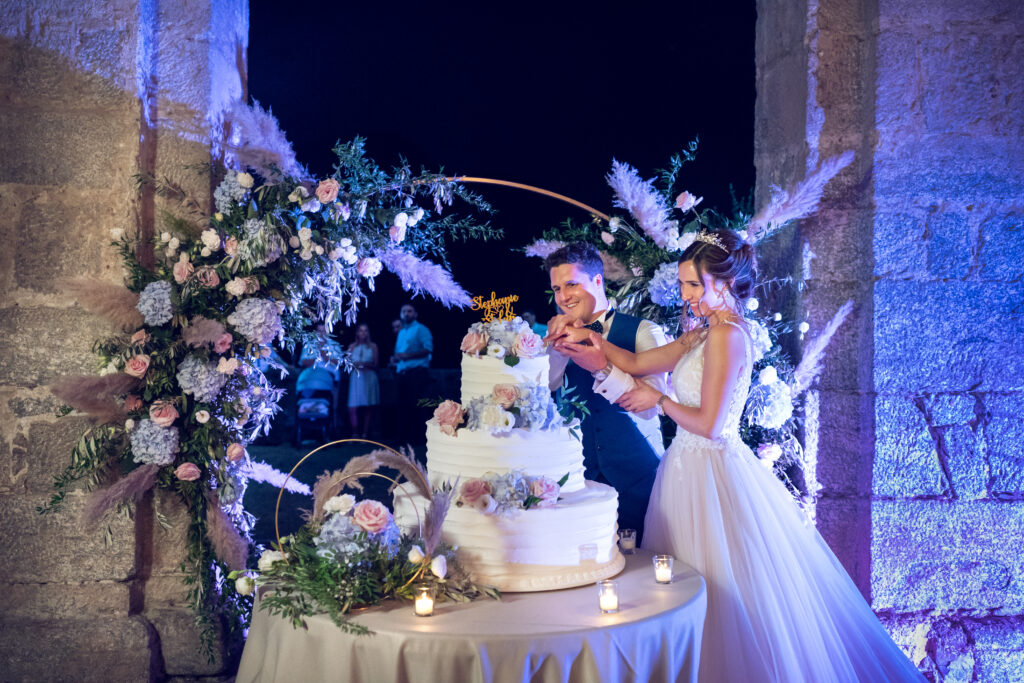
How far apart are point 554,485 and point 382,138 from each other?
24.3 ft

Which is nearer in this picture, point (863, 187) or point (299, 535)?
point (299, 535)

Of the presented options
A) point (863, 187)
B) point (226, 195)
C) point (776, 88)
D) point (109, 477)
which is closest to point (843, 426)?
point (863, 187)

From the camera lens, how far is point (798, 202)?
12.4 ft

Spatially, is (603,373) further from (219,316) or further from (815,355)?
(219,316)

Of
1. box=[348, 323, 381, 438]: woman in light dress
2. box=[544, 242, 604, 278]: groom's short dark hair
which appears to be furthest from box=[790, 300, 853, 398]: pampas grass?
box=[348, 323, 381, 438]: woman in light dress

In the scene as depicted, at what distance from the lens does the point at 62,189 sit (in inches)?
141

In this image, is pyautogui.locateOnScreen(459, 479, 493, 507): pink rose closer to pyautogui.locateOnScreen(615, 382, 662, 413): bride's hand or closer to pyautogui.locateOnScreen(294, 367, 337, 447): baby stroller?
pyautogui.locateOnScreen(615, 382, 662, 413): bride's hand

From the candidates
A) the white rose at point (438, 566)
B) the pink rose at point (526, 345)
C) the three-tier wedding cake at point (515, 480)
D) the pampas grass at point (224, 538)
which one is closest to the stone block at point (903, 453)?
the three-tier wedding cake at point (515, 480)

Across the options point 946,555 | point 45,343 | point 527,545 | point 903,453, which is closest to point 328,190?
point 45,343

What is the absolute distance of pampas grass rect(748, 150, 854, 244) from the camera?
378cm

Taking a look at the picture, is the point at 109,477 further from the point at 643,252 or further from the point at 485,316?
the point at 643,252

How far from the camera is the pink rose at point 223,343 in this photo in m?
3.38

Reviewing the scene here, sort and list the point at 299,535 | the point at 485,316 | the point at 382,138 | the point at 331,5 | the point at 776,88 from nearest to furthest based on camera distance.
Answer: the point at 299,535 → the point at 485,316 → the point at 776,88 → the point at 331,5 → the point at 382,138

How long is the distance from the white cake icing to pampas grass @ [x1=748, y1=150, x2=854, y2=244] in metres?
1.58
